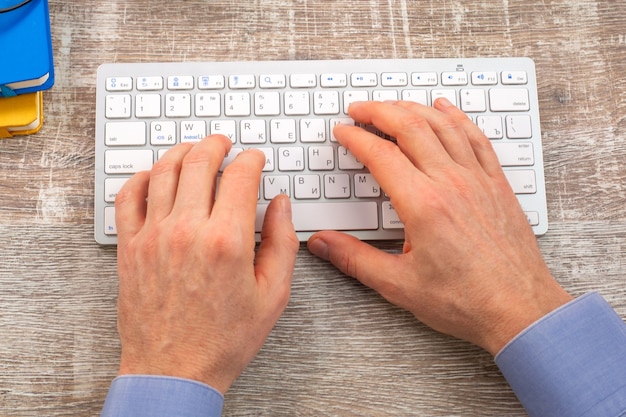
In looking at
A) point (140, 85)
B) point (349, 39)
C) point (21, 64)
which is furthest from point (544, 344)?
point (21, 64)

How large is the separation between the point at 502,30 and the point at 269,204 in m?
0.42

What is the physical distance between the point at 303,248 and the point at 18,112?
40 cm

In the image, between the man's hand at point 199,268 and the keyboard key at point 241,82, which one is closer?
the man's hand at point 199,268

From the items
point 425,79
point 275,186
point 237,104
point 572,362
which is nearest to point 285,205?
point 275,186

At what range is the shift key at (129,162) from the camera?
69 cm

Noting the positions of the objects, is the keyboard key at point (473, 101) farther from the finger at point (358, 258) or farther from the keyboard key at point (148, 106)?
the keyboard key at point (148, 106)

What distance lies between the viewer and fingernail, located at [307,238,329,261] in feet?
2.24

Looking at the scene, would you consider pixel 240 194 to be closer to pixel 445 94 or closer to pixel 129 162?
pixel 129 162

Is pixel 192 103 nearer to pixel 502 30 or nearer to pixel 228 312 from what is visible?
pixel 228 312

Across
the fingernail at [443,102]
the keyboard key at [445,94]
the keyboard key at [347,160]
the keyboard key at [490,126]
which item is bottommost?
the keyboard key at [347,160]

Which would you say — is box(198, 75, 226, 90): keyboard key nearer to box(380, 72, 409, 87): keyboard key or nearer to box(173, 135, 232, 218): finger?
box(173, 135, 232, 218): finger

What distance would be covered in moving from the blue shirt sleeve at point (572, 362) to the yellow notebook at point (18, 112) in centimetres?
64

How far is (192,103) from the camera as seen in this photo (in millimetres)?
706

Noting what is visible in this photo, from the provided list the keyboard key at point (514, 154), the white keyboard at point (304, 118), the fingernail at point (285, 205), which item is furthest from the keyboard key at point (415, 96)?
the fingernail at point (285, 205)
